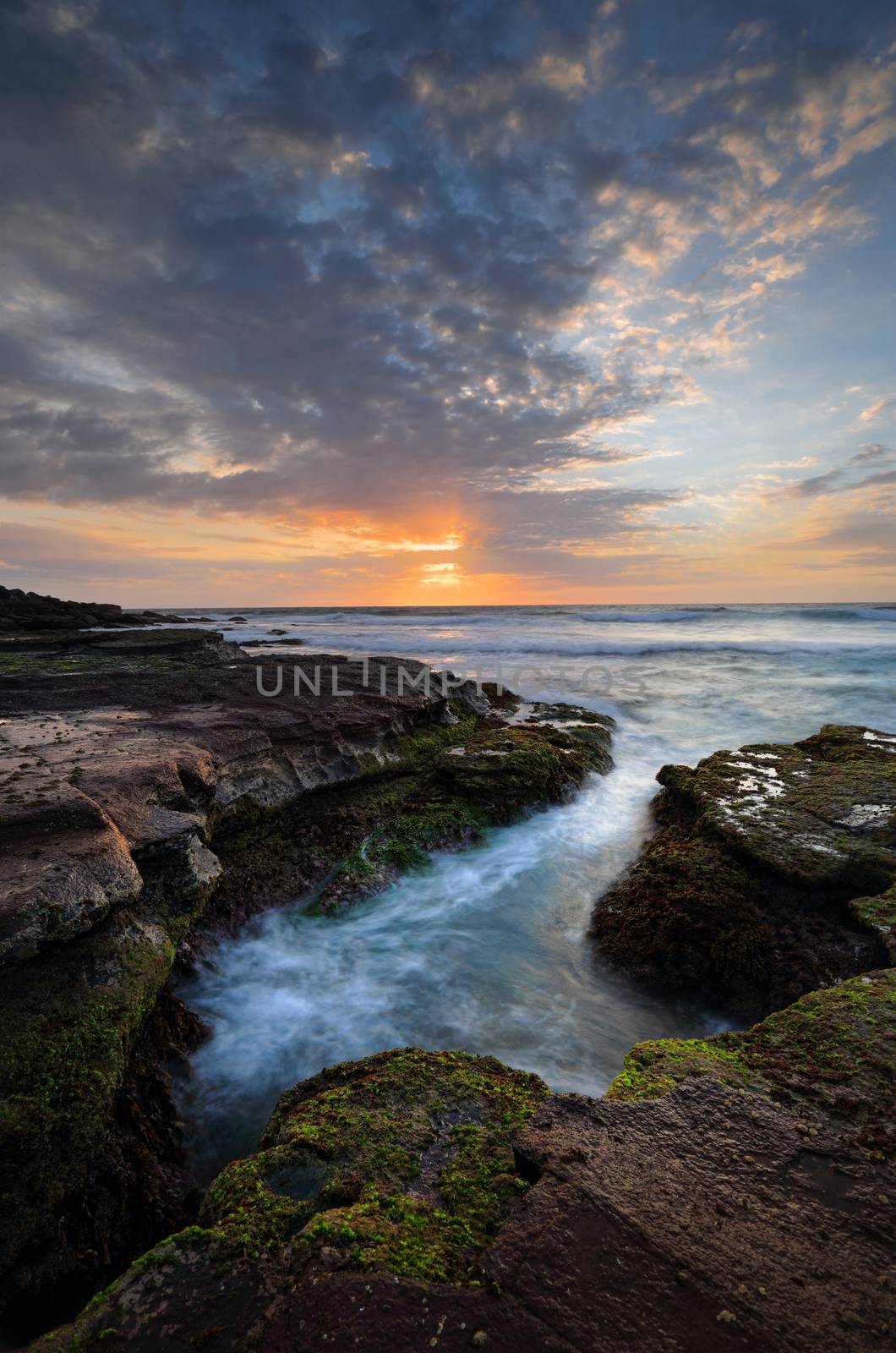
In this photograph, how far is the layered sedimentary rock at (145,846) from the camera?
2.49 meters

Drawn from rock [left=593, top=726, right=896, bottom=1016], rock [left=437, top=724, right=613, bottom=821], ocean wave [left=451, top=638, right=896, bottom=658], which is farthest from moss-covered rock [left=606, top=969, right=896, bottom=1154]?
Answer: ocean wave [left=451, top=638, right=896, bottom=658]

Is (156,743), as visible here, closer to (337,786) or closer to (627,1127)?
(337,786)

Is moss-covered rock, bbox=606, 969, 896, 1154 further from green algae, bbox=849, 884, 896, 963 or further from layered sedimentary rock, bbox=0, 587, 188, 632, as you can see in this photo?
layered sedimentary rock, bbox=0, 587, 188, 632

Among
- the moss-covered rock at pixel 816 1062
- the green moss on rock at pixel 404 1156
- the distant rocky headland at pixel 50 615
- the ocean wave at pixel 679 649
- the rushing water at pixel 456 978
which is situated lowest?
the rushing water at pixel 456 978

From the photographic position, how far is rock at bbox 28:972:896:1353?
1691 mm

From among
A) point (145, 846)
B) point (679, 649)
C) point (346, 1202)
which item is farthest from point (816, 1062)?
point (679, 649)

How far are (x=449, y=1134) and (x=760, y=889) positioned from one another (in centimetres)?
→ 348

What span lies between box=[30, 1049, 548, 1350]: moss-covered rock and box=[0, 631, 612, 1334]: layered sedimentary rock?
2.11 ft

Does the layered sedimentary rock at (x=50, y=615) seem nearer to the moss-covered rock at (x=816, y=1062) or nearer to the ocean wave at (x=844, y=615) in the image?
the moss-covered rock at (x=816, y=1062)

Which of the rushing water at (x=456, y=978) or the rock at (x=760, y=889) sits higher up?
the rock at (x=760, y=889)

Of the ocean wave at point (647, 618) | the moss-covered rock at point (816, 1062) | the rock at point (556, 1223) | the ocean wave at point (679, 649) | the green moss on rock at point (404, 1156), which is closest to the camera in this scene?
the rock at point (556, 1223)

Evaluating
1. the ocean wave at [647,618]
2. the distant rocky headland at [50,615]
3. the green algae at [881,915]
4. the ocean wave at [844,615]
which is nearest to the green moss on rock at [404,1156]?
the green algae at [881,915]

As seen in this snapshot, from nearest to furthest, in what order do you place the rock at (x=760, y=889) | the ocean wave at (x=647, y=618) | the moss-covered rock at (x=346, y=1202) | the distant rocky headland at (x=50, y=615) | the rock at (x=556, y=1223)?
1. the rock at (x=556, y=1223)
2. the moss-covered rock at (x=346, y=1202)
3. the rock at (x=760, y=889)
4. the distant rocky headland at (x=50, y=615)
5. the ocean wave at (x=647, y=618)

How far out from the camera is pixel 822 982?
394 centimetres
